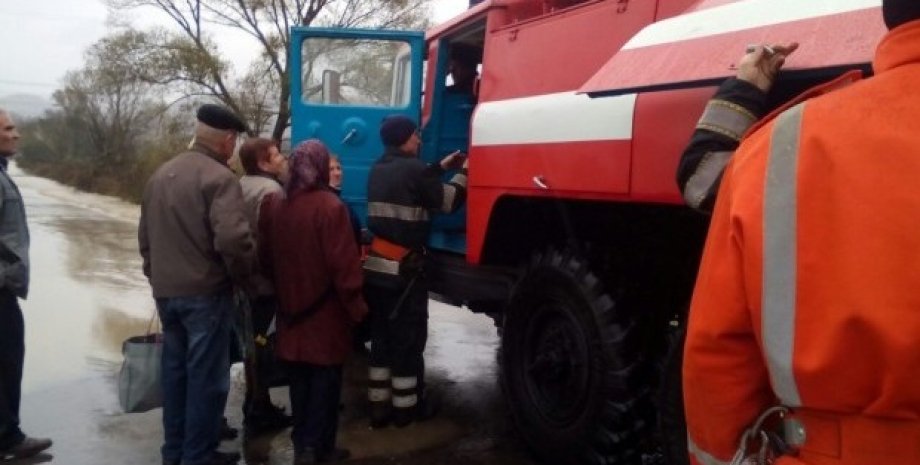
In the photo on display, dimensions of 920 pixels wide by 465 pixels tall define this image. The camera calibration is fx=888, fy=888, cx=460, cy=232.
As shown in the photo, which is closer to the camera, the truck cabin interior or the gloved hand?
the gloved hand

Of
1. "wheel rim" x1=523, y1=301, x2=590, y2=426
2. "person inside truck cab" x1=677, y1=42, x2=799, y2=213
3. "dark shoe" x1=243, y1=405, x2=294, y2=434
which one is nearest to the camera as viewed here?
"person inside truck cab" x1=677, y1=42, x2=799, y2=213

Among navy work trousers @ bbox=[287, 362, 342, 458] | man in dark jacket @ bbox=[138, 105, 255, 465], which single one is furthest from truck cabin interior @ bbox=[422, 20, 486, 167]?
navy work trousers @ bbox=[287, 362, 342, 458]

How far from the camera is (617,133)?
3.26 meters

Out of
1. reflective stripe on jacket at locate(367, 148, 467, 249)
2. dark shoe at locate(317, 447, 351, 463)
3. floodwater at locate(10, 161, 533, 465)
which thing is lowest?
floodwater at locate(10, 161, 533, 465)

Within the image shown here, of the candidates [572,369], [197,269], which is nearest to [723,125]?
[572,369]

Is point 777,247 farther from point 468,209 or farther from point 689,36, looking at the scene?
point 468,209

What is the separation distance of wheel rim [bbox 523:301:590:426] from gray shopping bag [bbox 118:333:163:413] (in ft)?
5.98

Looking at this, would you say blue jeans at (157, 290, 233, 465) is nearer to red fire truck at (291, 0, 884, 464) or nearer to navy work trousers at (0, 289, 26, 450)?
navy work trousers at (0, 289, 26, 450)

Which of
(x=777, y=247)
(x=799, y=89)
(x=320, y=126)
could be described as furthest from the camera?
(x=320, y=126)

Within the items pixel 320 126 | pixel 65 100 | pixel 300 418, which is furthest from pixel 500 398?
pixel 65 100

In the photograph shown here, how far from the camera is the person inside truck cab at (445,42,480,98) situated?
5711 millimetres

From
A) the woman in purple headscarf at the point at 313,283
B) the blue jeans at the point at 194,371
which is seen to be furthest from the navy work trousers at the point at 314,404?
the blue jeans at the point at 194,371

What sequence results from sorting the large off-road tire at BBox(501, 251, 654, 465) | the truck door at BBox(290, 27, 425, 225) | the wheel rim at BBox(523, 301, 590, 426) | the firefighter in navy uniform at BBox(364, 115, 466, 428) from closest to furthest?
1. the large off-road tire at BBox(501, 251, 654, 465)
2. the wheel rim at BBox(523, 301, 590, 426)
3. the firefighter in navy uniform at BBox(364, 115, 466, 428)
4. the truck door at BBox(290, 27, 425, 225)

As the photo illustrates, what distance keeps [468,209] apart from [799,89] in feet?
7.62
